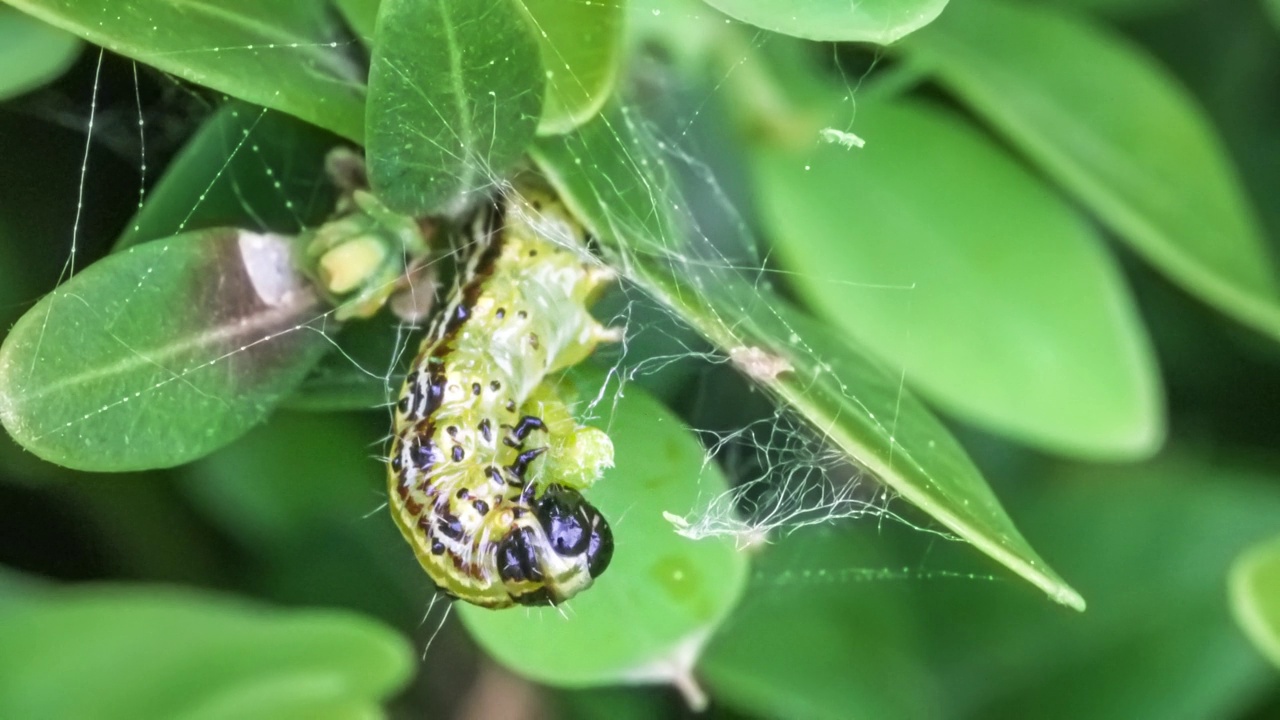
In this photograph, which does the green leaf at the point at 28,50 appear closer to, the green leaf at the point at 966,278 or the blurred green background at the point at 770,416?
the blurred green background at the point at 770,416

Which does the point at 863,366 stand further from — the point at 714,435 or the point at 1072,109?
the point at 1072,109

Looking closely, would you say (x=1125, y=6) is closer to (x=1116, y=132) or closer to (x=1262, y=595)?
(x=1116, y=132)

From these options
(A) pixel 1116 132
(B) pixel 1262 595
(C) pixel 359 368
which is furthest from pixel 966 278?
(C) pixel 359 368

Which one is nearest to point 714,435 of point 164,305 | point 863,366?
point 863,366

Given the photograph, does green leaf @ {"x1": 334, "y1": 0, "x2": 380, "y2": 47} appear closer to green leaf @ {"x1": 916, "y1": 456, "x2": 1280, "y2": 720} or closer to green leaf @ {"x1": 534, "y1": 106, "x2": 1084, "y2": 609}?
green leaf @ {"x1": 534, "y1": 106, "x2": 1084, "y2": 609}

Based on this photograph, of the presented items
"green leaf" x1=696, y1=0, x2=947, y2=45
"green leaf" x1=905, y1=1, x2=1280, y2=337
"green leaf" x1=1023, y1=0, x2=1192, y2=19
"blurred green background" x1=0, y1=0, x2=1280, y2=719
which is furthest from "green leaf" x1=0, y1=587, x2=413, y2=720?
"green leaf" x1=1023, y1=0, x2=1192, y2=19

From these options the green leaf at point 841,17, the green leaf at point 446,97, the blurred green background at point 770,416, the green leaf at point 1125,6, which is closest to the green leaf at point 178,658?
the blurred green background at point 770,416
